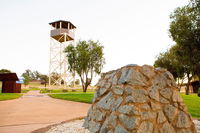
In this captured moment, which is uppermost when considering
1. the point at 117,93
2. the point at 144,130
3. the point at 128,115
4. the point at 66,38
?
the point at 66,38

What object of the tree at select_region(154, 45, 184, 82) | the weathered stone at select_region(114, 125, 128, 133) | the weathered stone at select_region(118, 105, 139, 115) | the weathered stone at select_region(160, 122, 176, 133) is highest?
the tree at select_region(154, 45, 184, 82)

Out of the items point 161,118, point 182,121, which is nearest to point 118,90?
point 161,118

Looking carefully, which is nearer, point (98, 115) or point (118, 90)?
point (118, 90)

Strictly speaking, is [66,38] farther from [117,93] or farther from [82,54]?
[117,93]

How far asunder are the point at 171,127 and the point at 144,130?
809 millimetres

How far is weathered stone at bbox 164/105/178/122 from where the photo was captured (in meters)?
3.92

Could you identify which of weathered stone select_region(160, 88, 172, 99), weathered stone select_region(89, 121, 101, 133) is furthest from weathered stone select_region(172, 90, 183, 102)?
weathered stone select_region(89, 121, 101, 133)

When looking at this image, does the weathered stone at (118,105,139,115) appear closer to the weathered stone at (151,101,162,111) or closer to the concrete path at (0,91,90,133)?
the weathered stone at (151,101,162,111)

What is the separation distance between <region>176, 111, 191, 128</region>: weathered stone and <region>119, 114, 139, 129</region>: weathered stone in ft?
4.00

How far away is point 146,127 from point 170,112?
0.85m

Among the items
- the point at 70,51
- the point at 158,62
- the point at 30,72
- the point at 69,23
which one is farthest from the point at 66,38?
the point at 30,72

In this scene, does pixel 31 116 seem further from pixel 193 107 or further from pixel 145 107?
pixel 193 107

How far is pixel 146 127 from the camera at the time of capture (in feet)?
11.5

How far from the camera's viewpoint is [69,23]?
44.3 m
